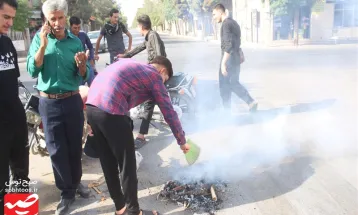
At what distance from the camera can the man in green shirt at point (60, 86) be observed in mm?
3055

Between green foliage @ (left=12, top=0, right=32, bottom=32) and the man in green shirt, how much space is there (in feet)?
71.6

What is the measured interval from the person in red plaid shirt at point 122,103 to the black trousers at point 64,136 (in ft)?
1.64

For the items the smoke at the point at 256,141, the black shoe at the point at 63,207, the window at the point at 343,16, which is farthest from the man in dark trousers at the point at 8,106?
the window at the point at 343,16

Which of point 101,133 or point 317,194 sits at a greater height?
point 101,133

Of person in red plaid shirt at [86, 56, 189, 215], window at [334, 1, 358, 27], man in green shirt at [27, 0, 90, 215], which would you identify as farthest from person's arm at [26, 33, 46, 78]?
window at [334, 1, 358, 27]

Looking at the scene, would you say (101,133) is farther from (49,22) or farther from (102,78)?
(49,22)

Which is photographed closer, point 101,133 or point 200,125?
point 101,133

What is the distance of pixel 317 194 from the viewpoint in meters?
3.52

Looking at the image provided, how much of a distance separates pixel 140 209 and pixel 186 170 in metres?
1.12

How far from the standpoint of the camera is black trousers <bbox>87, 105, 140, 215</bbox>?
2.77 meters

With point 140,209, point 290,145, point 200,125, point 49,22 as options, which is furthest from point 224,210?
point 200,125

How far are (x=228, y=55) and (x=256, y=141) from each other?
5.75 feet

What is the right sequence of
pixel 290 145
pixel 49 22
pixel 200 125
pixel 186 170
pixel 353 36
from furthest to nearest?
1. pixel 353 36
2. pixel 200 125
3. pixel 290 145
4. pixel 186 170
5. pixel 49 22

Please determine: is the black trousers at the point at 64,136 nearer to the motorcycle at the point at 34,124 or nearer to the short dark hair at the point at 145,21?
the motorcycle at the point at 34,124
